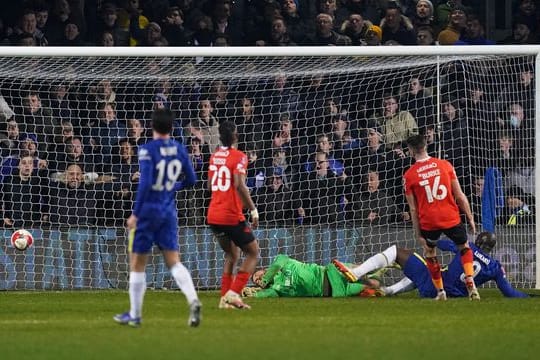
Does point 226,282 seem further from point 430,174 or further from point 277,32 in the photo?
point 277,32

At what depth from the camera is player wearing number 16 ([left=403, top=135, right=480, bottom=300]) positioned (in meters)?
15.5

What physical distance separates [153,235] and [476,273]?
19.7 feet

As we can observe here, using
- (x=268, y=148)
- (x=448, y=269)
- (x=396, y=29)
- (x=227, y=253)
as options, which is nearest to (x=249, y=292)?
(x=227, y=253)

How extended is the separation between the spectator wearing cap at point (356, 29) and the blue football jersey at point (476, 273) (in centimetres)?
550

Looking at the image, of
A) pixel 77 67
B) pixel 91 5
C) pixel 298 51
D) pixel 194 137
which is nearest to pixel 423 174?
pixel 298 51

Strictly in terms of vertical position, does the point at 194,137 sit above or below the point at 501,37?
below

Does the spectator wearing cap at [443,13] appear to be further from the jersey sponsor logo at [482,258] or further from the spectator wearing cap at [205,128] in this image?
the jersey sponsor logo at [482,258]

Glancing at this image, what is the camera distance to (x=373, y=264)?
16.5 m

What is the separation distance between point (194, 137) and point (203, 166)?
0.49 meters

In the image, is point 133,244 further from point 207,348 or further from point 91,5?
point 91,5

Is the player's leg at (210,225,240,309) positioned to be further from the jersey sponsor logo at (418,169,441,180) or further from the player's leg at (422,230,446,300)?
the player's leg at (422,230,446,300)

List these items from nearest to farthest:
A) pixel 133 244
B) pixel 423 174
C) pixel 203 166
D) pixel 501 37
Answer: pixel 133 244
pixel 423 174
pixel 203 166
pixel 501 37

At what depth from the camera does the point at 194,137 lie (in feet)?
60.2

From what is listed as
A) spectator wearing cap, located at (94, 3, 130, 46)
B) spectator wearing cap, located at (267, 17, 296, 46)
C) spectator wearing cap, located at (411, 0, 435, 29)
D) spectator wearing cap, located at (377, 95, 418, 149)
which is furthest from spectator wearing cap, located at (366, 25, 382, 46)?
spectator wearing cap, located at (94, 3, 130, 46)
